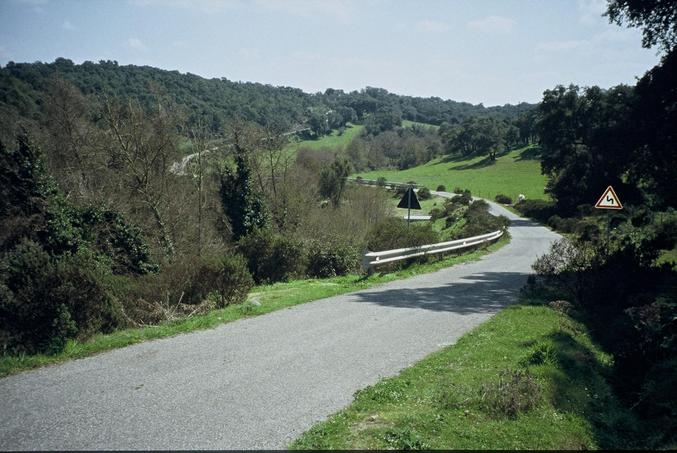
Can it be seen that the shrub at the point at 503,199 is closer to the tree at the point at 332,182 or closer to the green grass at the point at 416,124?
the tree at the point at 332,182

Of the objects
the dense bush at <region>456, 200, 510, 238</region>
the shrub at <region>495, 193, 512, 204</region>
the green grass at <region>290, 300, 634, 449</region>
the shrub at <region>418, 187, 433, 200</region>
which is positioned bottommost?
the shrub at <region>495, 193, 512, 204</region>

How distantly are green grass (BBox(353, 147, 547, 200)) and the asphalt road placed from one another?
66.6m

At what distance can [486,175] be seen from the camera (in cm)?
9456

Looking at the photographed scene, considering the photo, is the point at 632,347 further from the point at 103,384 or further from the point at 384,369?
the point at 103,384

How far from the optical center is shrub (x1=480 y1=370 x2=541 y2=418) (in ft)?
17.3

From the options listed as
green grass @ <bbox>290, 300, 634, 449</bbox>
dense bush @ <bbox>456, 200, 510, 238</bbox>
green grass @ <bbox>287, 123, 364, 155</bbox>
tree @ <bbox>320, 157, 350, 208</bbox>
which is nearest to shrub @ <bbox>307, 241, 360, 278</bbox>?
dense bush @ <bbox>456, 200, 510, 238</bbox>

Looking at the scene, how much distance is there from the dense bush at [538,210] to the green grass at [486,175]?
45.7ft

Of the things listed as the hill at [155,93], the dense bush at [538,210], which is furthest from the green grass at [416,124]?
the dense bush at [538,210]

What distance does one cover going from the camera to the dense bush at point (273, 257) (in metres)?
19.2

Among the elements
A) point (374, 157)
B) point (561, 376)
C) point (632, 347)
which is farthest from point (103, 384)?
point (374, 157)

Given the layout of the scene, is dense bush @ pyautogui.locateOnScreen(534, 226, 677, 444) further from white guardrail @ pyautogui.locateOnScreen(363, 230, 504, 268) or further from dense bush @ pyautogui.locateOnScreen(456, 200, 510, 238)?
dense bush @ pyautogui.locateOnScreen(456, 200, 510, 238)

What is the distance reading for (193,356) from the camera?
22.7 ft

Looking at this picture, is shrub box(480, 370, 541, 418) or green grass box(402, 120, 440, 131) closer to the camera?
shrub box(480, 370, 541, 418)

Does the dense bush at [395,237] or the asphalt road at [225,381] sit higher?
the asphalt road at [225,381]
